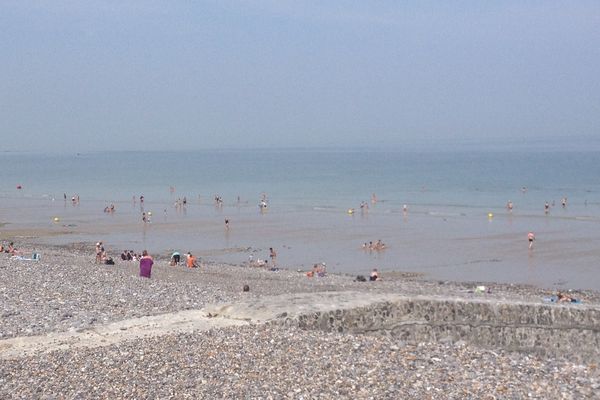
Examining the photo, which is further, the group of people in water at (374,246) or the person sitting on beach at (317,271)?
the group of people in water at (374,246)

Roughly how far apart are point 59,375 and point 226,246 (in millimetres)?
30067

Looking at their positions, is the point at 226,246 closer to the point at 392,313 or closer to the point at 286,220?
the point at 286,220

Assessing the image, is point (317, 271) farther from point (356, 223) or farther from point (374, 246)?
Result: point (356, 223)

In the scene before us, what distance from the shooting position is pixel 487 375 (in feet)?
36.1

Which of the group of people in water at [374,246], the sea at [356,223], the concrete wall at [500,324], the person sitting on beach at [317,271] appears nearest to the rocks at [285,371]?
the concrete wall at [500,324]

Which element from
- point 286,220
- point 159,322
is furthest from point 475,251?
point 159,322

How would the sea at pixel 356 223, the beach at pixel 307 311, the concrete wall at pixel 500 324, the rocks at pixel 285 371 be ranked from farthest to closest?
the sea at pixel 356 223
the concrete wall at pixel 500 324
the beach at pixel 307 311
the rocks at pixel 285 371

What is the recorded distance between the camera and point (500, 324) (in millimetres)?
15125

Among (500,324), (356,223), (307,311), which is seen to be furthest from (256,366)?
(356,223)

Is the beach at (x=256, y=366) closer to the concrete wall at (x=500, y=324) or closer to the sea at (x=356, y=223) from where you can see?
the concrete wall at (x=500, y=324)

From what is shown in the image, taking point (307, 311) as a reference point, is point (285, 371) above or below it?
below

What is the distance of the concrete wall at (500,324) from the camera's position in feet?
48.6

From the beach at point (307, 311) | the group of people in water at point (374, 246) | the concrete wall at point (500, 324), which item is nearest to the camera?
the beach at point (307, 311)

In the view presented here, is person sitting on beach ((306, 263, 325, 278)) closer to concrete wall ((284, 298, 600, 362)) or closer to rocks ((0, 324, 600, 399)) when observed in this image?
concrete wall ((284, 298, 600, 362))
